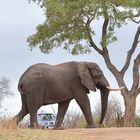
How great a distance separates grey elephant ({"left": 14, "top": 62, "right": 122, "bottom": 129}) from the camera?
18.0m

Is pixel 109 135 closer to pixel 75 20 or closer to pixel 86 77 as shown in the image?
pixel 86 77

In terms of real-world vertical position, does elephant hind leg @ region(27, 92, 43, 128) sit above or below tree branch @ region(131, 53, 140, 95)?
below

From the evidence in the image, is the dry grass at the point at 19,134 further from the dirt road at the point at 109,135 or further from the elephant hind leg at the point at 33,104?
the elephant hind leg at the point at 33,104

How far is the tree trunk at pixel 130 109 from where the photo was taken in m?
27.8

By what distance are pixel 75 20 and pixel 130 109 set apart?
573 centimetres

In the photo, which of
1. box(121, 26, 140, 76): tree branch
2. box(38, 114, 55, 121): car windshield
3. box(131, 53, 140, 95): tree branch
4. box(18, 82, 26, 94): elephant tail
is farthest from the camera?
box(121, 26, 140, 76): tree branch

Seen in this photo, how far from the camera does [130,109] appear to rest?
29.3 metres

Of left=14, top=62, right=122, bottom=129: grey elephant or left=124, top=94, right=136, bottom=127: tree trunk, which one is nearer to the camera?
left=14, top=62, right=122, bottom=129: grey elephant

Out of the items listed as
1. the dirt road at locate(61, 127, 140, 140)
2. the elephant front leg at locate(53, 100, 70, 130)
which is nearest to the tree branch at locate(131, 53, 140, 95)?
the elephant front leg at locate(53, 100, 70, 130)

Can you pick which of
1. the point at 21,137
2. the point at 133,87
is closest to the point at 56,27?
the point at 133,87

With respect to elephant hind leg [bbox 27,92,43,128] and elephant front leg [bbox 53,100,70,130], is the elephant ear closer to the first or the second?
elephant front leg [bbox 53,100,70,130]

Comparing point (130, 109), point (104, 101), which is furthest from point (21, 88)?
point (130, 109)

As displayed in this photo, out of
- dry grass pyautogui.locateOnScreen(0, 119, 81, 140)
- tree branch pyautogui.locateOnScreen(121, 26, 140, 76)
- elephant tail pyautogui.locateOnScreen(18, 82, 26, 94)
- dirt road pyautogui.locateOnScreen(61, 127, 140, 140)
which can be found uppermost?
tree branch pyautogui.locateOnScreen(121, 26, 140, 76)

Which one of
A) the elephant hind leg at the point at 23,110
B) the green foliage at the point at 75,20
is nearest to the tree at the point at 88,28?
the green foliage at the point at 75,20
